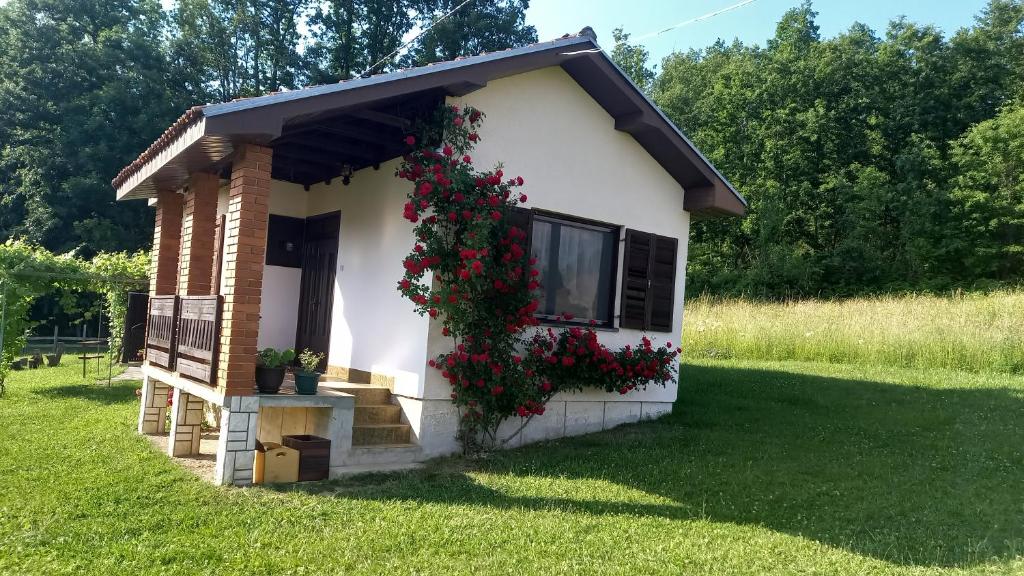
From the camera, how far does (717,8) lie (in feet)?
28.5

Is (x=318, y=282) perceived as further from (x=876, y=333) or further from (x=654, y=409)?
(x=876, y=333)

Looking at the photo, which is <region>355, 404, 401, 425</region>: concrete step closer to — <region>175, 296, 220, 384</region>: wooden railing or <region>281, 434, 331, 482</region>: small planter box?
<region>281, 434, 331, 482</region>: small planter box

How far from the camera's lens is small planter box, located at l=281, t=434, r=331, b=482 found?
6332 mm

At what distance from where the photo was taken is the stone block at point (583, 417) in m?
8.51

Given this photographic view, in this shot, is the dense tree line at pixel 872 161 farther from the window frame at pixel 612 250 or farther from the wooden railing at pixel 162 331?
the wooden railing at pixel 162 331

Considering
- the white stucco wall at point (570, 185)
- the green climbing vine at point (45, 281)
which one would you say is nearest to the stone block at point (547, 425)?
the white stucco wall at point (570, 185)

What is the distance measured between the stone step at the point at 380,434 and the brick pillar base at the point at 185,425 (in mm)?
1689

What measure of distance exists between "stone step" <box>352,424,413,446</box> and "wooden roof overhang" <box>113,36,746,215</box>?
287 cm

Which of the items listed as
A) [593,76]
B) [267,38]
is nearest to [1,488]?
[593,76]

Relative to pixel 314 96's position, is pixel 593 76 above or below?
above

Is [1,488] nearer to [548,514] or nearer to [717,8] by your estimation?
[548,514]

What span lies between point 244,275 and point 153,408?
3.56 metres

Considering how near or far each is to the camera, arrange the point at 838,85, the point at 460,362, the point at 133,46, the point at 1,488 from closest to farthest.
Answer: the point at 1,488 → the point at 460,362 → the point at 133,46 → the point at 838,85

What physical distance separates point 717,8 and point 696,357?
7857mm
